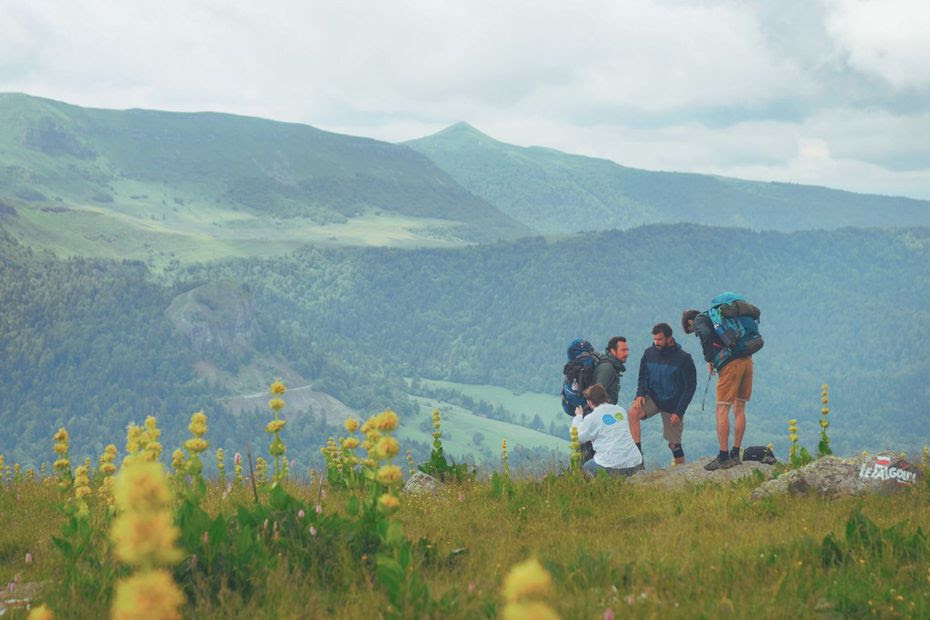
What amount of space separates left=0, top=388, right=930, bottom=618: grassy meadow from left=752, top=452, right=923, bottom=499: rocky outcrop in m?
0.23

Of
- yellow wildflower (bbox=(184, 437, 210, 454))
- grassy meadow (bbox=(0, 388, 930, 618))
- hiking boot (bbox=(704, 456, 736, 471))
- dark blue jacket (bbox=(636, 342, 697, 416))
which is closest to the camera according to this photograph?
grassy meadow (bbox=(0, 388, 930, 618))

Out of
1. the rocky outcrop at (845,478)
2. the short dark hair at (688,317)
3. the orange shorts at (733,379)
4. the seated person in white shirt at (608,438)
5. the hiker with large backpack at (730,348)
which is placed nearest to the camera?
the rocky outcrop at (845,478)

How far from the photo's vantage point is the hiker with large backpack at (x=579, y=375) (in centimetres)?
1214

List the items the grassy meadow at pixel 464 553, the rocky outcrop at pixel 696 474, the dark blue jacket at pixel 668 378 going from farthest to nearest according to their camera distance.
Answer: the dark blue jacket at pixel 668 378 → the rocky outcrop at pixel 696 474 → the grassy meadow at pixel 464 553

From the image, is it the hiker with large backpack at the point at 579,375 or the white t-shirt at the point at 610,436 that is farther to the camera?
the hiker with large backpack at the point at 579,375

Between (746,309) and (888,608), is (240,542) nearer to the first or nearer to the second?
(888,608)

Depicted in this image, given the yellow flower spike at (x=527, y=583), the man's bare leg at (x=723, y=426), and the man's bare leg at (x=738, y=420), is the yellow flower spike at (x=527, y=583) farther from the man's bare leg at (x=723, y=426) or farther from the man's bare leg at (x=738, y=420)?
the man's bare leg at (x=723, y=426)

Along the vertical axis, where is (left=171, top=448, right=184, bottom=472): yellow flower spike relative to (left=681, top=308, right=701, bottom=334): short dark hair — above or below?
below

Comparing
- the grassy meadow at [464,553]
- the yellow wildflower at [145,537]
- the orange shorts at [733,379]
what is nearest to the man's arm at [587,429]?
the orange shorts at [733,379]

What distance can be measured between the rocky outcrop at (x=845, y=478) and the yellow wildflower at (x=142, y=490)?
6660 mm

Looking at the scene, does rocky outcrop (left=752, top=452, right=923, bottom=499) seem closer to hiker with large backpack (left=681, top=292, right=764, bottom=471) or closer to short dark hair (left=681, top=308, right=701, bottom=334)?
hiker with large backpack (left=681, top=292, right=764, bottom=471)

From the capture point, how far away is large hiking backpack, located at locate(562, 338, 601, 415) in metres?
12.2

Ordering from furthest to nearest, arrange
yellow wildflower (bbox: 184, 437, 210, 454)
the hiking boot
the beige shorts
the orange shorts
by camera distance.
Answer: the beige shorts → the orange shorts → the hiking boot → yellow wildflower (bbox: 184, 437, 210, 454)

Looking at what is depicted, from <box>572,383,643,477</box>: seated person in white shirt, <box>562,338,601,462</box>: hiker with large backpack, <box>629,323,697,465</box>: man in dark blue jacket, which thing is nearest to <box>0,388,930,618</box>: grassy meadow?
<box>572,383,643,477</box>: seated person in white shirt
